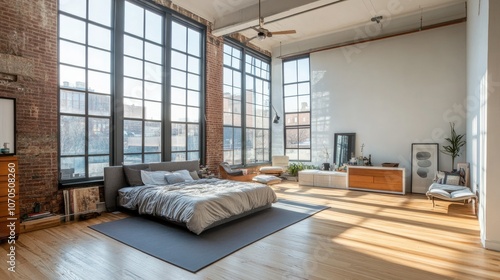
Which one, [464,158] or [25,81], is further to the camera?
[464,158]

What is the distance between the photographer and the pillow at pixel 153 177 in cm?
552

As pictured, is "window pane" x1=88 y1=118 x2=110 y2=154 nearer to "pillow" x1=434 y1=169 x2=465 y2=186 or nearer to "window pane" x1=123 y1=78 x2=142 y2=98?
"window pane" x1=123 y1=78 x2=142 y2=98

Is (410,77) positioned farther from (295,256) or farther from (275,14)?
(295,256)

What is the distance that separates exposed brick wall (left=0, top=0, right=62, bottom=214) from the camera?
427 centimetres

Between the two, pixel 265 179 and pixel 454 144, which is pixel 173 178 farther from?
pixel 454 144

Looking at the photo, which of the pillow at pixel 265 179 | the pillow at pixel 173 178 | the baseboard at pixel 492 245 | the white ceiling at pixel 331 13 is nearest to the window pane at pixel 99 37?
the white ceiling at pixel 331 13

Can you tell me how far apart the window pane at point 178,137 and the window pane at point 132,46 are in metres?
1.83

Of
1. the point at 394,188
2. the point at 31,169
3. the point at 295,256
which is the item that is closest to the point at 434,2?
the point at 394,188

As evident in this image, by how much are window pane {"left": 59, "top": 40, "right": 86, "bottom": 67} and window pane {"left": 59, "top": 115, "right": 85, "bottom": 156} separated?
3.40 feet

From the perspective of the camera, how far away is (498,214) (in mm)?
3393

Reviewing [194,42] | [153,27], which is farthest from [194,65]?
[153,27]

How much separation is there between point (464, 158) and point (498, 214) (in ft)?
13.1

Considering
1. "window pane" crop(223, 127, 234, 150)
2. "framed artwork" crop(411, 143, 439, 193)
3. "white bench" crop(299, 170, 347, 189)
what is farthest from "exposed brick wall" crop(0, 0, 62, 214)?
"framed artwork" crop(411, 143, 439, 193)

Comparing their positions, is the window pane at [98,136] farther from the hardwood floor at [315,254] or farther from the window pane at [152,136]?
the hardwood floor at [315,254]
